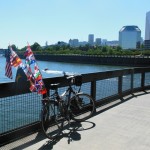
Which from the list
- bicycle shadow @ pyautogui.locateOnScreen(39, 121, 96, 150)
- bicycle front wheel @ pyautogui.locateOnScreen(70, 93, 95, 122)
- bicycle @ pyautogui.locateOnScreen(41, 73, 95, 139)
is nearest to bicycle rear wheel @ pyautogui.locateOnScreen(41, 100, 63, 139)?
bicycle @ pyautogui.locateOnScreen(41, 73, 95, 139)

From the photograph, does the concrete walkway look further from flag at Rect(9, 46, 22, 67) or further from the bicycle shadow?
flag at Rect(9, 46, 22, 67)

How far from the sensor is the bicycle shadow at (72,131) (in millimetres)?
4946

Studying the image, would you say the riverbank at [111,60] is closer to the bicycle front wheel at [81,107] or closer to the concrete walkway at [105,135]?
the concrete walkway at [105,135]

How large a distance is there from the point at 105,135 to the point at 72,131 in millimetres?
637

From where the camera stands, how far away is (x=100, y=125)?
6.12 meters

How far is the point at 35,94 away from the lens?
5707 millimetres

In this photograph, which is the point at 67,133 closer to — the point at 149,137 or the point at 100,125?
the point at 100,125

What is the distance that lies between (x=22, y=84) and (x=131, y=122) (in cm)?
262

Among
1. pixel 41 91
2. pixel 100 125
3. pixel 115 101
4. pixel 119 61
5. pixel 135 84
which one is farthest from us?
pixel 119 61

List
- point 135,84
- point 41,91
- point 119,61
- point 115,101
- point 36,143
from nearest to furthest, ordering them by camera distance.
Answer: point 36,143 < point 41,91 < point 115,101 < point 135,84 < point 119,61

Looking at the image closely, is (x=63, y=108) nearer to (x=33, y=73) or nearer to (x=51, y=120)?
(x=51, y=120)

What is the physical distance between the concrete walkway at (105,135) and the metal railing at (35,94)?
270 millimetres

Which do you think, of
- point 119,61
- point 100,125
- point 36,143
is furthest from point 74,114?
point 119,61

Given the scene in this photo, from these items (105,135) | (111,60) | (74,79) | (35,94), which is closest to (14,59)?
(35,94)
